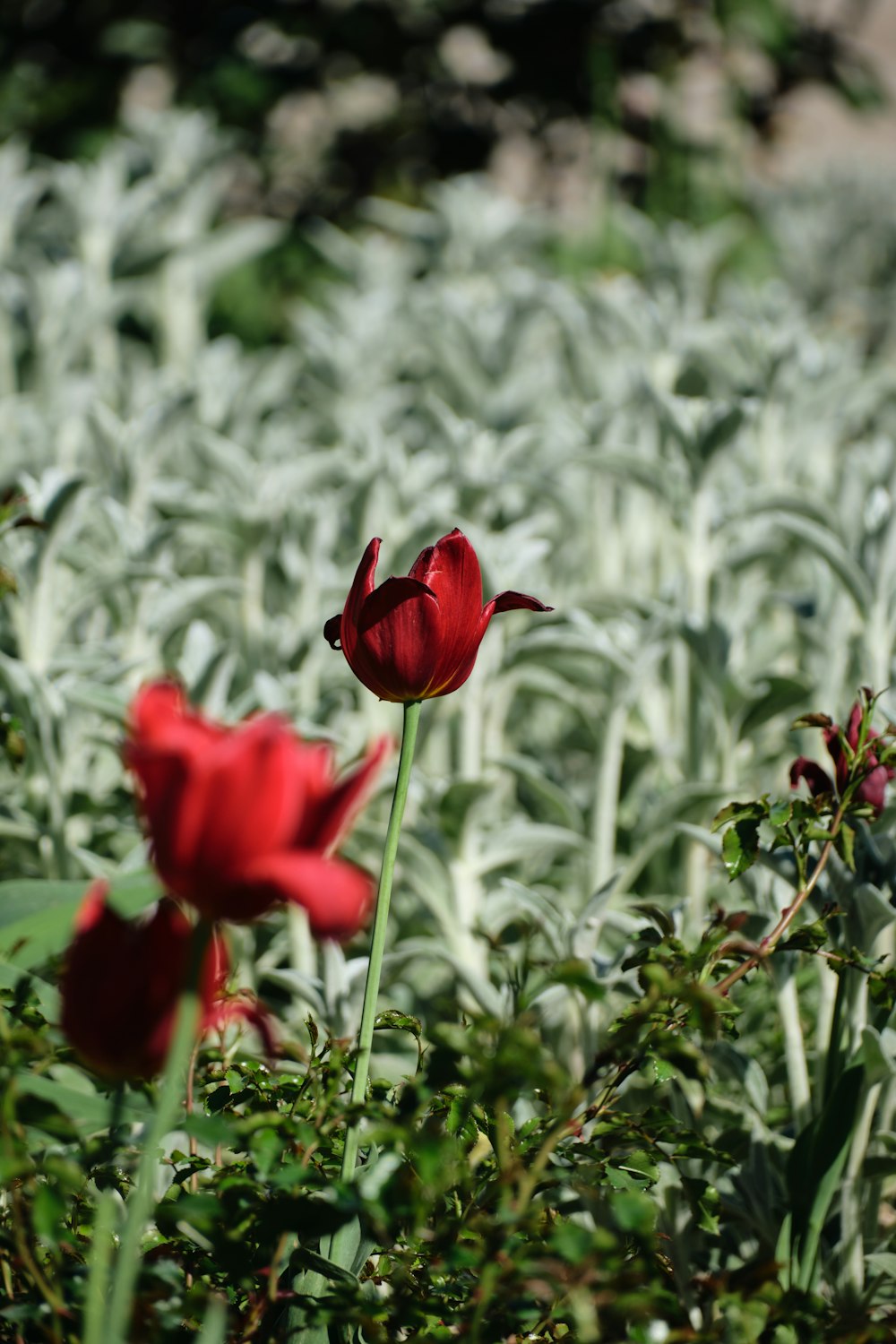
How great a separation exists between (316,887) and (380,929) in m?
0.27

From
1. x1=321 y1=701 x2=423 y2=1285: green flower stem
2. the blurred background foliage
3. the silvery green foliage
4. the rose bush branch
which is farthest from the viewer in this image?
the blurred background foliage

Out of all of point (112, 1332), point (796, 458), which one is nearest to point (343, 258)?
point (796, 458)

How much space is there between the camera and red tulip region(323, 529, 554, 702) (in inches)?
34.3

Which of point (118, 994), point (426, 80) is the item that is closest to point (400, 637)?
point (118, 994)

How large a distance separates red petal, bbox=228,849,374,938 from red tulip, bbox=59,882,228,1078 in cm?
8

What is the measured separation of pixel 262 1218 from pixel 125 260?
3528 millimetres

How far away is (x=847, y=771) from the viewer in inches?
41.3

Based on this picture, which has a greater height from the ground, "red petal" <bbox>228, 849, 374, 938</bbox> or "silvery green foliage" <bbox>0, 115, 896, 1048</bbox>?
"red petal" <bbox>228, 849, 374, 938</bbox>

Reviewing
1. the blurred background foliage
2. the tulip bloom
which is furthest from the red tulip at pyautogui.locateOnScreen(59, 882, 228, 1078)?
the blurred background foliage

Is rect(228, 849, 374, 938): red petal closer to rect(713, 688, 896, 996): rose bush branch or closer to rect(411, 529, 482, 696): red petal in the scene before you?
rect(411, 529, 482, 696): red petal

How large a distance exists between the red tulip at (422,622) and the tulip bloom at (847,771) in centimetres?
32

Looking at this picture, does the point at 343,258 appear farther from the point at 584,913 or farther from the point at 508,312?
the point at 584,913

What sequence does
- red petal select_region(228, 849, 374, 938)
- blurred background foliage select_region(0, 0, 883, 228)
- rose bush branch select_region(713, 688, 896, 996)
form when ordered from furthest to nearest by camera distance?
1. blurred background foliage select_region(0, 0, 883, 228)
2. rose bush branch select_region(713, 688, 896, 996)
3. red petal select_region(228, 849, 374, 938)

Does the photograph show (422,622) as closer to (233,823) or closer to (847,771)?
(233,823)
